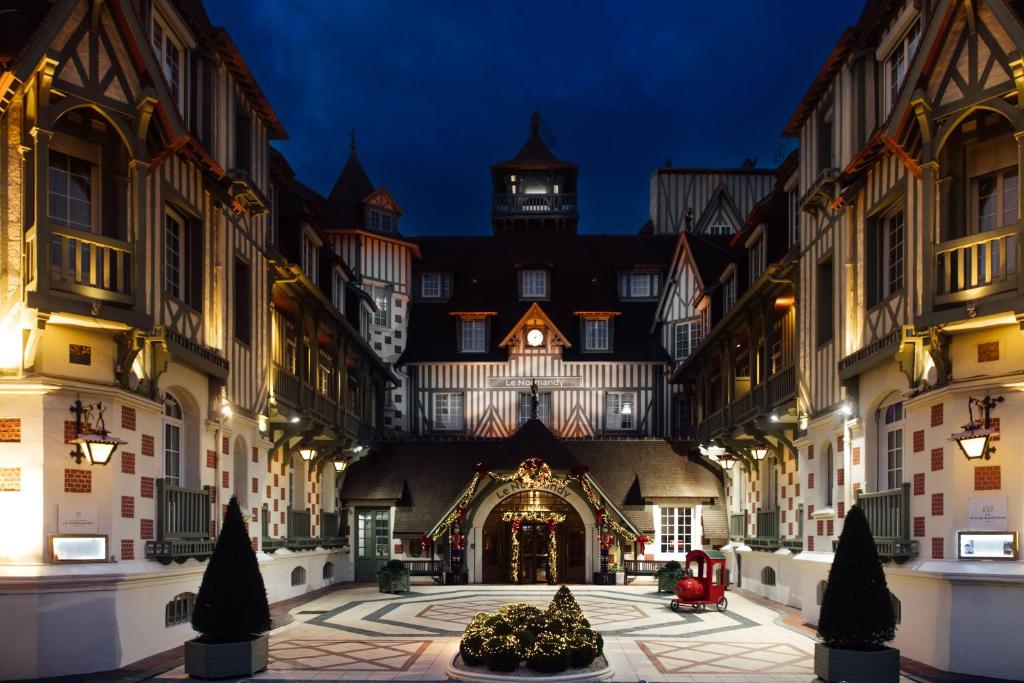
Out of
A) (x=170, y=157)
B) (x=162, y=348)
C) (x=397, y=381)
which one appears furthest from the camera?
(x=397, y=381)

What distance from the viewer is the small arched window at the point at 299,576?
2598 centimetres

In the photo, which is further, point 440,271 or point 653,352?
point 440,271

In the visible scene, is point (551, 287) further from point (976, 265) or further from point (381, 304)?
point (976, 265)

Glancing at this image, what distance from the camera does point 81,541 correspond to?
13.2 meters

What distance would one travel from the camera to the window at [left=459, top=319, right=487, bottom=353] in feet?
131

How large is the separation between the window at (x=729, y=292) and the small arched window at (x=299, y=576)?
13.8m

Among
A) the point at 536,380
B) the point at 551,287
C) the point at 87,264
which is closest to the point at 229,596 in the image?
the point at 87,264

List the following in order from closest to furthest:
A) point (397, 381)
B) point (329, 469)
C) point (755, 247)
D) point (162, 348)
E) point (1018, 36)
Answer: point (1018, 36), point (162, 348), point (755, 247), point (329, 469), point (397, 381)

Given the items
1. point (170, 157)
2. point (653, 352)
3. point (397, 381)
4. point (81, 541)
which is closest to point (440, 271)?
point (397, 381)

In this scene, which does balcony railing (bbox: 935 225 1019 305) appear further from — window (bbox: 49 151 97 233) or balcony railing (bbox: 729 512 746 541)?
balcony railing (bbox: 729 512 746 541)

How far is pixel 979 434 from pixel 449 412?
2806cm

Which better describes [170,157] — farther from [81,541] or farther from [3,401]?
[81,541]

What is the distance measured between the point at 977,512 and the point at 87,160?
12288 mm

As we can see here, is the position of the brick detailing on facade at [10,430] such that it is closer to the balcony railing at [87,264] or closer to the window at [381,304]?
the balcony railing at [87,264]
